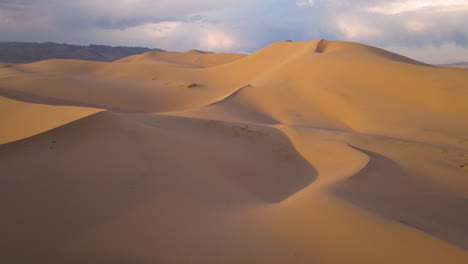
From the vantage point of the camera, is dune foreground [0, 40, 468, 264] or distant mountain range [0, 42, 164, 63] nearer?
dune foreground [0, 40, 468, 264]

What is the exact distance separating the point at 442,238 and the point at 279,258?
1345 millimetres

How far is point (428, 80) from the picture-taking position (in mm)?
9664

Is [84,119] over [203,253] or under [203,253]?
over

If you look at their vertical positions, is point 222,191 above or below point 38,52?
below

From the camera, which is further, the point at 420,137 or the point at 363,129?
the point at 363,129

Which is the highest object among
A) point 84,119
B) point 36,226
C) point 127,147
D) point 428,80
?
point 428,80

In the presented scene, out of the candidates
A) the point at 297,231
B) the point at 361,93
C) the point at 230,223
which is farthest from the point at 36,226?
the point at 361,93

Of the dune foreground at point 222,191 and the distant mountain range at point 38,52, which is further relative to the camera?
the distant mountain range at point 38,52

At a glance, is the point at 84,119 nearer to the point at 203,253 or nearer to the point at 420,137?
the point at 203,253

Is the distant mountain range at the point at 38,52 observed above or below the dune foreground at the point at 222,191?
above

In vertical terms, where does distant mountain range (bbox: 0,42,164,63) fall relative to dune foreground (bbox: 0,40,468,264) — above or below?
above

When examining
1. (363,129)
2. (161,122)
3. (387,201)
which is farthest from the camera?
(363,129)

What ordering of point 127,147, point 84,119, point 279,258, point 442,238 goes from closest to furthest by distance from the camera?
1. point 279,258
2. point 442,238
3. point 127,147
4. point 84,119

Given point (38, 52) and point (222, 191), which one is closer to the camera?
point (222, 191)
